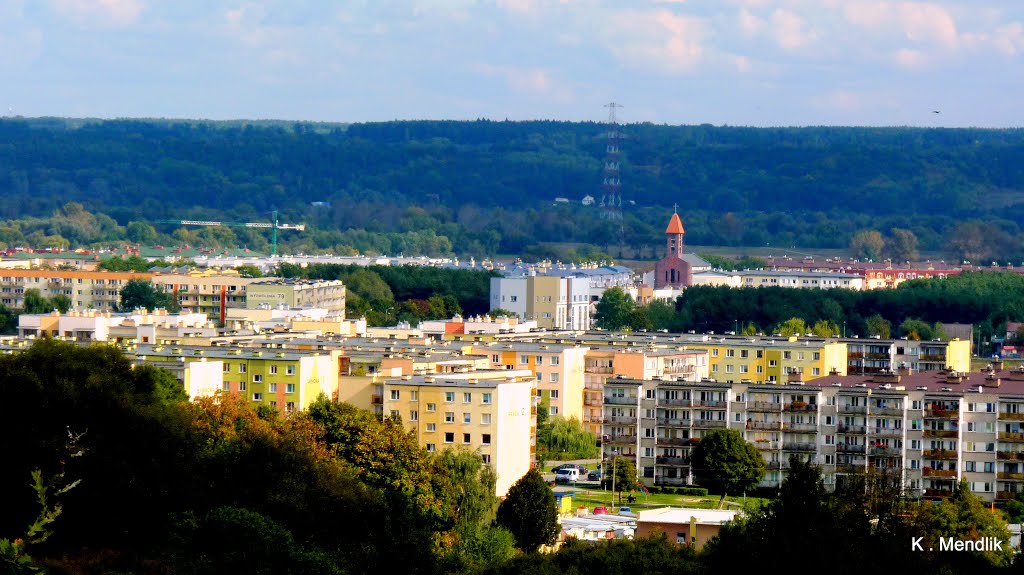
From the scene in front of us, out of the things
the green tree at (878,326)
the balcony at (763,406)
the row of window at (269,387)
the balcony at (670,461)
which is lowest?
the balcony at (670,461)

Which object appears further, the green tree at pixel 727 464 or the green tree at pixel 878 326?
the green tree at pixel 878 326

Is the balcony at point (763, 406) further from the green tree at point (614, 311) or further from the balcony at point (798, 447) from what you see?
the green tree at point (614, 311)

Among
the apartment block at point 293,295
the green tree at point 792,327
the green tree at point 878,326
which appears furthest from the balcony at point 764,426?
the apartment block at point 293,295

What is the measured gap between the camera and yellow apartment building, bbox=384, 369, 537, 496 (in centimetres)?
3244

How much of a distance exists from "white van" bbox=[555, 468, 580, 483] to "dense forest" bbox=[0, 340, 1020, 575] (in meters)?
5.33

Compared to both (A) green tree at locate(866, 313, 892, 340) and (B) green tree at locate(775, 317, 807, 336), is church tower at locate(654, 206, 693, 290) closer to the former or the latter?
(A) green tree at locate(866, 313, 892, 340)

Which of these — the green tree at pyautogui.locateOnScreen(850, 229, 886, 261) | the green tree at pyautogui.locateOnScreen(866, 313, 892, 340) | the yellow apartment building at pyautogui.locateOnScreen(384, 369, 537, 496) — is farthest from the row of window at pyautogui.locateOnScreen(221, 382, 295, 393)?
the green tree at pyautogui.locateOnScreen(850, 229, 886, 261)

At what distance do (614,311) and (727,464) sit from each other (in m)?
34.7

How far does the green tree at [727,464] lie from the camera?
3412cm

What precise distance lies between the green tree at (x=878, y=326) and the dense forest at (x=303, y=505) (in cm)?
3510

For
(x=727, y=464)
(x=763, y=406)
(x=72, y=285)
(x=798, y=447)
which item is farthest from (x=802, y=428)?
(x=72, y=285)

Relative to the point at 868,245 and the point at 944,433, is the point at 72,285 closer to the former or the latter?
the point at 944,433

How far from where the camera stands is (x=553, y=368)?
41469 mm

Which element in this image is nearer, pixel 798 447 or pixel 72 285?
pixel 798 447
